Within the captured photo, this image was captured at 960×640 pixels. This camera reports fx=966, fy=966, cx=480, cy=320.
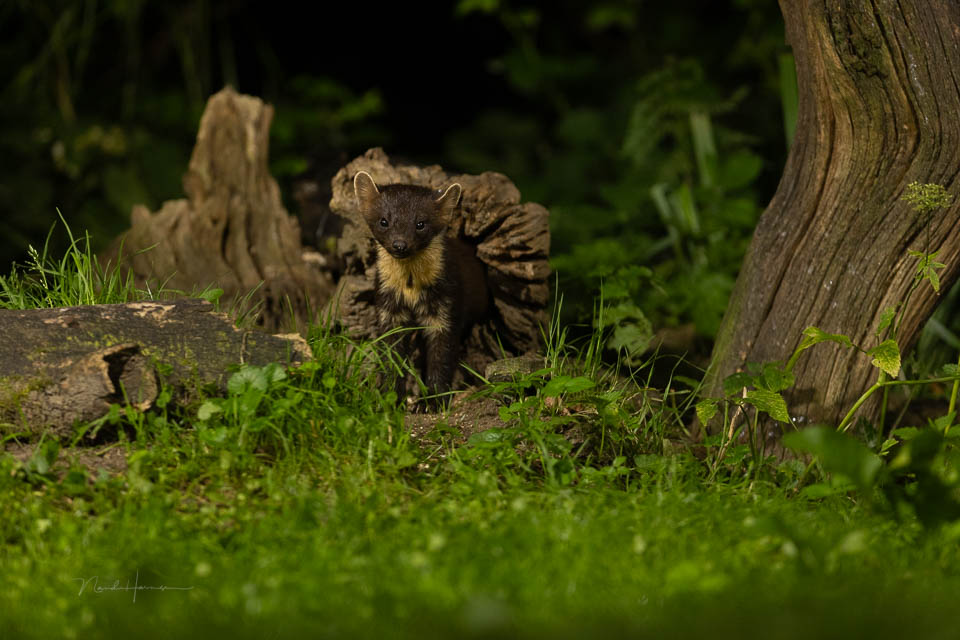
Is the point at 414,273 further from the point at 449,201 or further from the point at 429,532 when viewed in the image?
the point at 429,532

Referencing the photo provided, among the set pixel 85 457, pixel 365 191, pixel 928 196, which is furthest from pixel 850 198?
→ pixel 85 457

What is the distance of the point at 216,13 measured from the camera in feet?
33.4

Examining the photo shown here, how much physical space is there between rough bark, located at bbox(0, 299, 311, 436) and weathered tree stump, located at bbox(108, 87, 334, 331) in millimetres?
1830

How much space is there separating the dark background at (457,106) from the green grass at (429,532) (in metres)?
2.52

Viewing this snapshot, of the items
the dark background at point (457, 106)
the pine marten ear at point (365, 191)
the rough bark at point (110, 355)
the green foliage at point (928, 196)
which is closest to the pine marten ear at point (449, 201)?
the pine marten ear at point (365, 191)

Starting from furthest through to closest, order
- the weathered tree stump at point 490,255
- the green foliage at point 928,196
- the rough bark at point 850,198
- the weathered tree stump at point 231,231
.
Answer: the weathered tree stump at point 231,231 → the weathered tree stump at point 490,255 → the rough bark at point 850,198 → the green foliage at point 928,196

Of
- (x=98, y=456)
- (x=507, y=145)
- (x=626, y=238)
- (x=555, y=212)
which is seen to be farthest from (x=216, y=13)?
Result: (x=98, y=456)

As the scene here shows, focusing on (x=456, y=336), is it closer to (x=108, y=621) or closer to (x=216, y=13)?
(x=108, y=621)

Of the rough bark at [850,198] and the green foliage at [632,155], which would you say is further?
the green foliage at [632,155]

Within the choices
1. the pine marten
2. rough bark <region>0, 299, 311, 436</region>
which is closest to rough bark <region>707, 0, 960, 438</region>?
the pine marten

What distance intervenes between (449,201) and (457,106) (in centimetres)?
692

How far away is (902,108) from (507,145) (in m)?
6.93

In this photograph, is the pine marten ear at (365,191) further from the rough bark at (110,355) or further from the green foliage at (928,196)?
the green foliage at (928,196)

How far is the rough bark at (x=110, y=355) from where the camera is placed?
4.26m
